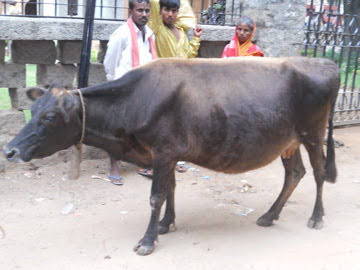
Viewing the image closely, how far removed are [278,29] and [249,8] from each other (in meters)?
0.50

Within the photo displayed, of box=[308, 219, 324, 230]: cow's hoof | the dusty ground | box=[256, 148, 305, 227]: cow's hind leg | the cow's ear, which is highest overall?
the cow's ear

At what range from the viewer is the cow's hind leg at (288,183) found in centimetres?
445

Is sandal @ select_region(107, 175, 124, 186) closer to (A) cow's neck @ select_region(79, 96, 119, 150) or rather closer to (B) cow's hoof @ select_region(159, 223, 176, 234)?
(B) cow's hoof @ select_region(159, 223, 176, 234)

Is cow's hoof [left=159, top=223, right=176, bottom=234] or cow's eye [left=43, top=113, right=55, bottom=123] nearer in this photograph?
cow's eye [left=43, top=113, right=55, bottom=123]

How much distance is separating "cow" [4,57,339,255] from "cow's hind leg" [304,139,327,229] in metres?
0.10

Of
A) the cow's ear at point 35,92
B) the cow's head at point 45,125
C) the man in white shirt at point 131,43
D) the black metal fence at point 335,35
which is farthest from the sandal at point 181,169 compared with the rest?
the black metal fence at point 335,35

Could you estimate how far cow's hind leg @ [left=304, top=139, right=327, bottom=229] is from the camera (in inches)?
171

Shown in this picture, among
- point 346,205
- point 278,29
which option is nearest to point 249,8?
point 278,29

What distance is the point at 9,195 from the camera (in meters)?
4.84

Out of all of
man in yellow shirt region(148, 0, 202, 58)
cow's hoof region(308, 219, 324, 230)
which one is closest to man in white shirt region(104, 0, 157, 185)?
man in yellow shirt region(148, 0, 202, 58)

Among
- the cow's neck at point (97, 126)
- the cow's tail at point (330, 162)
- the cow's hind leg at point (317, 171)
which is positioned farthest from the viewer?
the cow's tail at point (330, 162)

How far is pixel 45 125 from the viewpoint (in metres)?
3.52

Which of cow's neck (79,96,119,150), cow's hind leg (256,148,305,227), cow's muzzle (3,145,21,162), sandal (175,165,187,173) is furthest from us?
sandal (175,165,187,173)

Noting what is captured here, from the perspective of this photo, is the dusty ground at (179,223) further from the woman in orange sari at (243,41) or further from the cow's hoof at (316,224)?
the woman in orange sari at (243,41)
